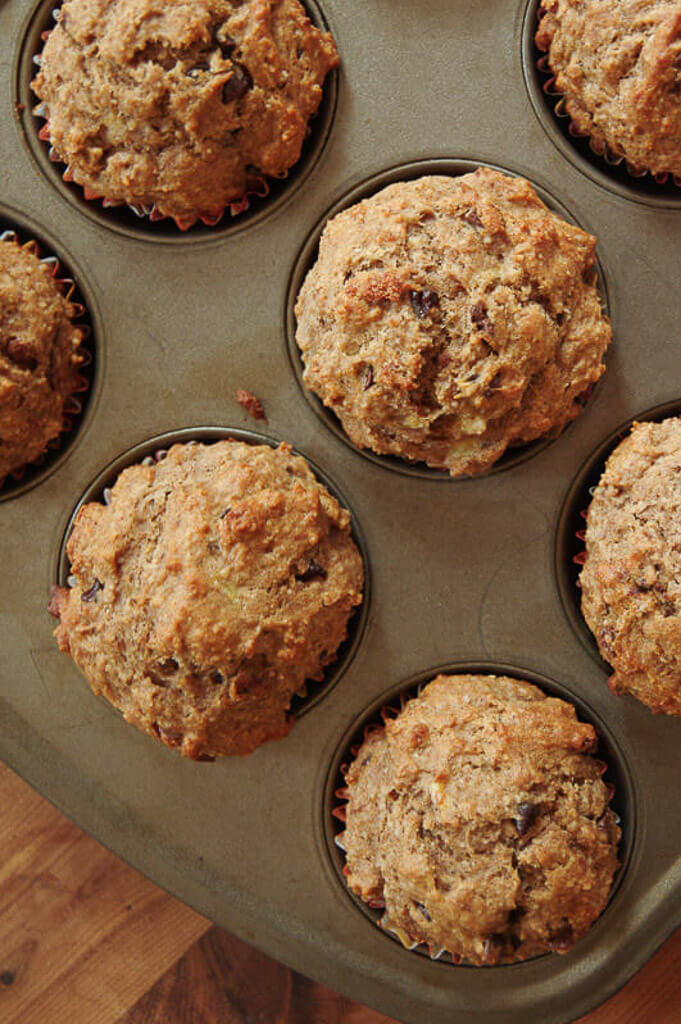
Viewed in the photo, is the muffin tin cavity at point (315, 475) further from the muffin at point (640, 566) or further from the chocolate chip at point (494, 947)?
the chocolate chip at point (494, 947)

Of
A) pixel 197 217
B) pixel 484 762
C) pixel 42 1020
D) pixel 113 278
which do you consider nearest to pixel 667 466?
pixel 484 762

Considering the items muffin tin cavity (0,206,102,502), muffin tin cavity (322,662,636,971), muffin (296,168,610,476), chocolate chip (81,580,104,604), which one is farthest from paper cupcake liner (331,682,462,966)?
muffin tin cavity (0,206,102,502)

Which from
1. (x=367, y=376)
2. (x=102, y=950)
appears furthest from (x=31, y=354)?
(x=102, y=950)

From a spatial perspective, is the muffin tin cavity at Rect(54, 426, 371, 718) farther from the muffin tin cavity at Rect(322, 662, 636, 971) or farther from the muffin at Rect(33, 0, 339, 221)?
the muffin at Rect(33, 0, 339, 221)

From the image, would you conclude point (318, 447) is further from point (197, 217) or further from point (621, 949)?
point (621, 949)

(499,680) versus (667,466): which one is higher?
(667,466)

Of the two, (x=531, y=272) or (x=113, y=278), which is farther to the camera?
(x=113, y=278)
